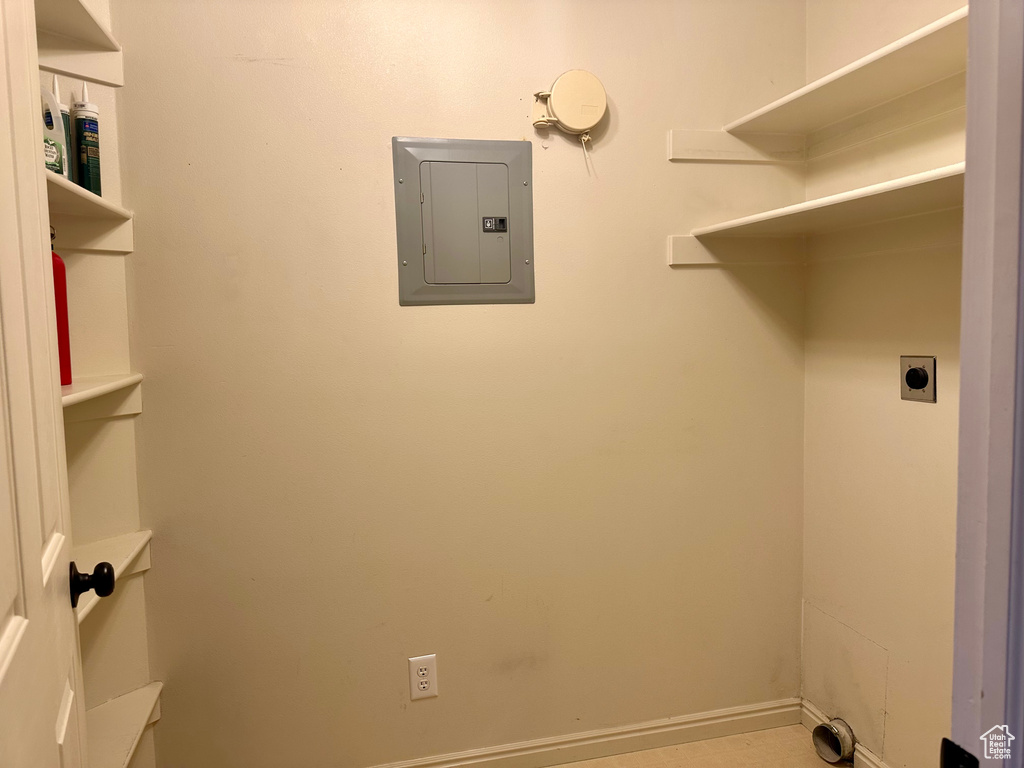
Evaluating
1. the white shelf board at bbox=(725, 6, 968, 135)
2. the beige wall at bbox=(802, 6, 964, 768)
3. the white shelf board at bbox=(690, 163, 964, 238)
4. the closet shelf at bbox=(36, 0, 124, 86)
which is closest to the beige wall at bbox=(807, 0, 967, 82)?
the beige wall at bbox=(802, 6, 964, 768)

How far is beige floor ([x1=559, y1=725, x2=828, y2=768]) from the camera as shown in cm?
191

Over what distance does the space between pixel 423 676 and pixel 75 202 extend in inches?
60.1

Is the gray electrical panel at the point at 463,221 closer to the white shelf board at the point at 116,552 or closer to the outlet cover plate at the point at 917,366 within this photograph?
the white shelf board at the point at 116,552

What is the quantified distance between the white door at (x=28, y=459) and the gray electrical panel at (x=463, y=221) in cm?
101

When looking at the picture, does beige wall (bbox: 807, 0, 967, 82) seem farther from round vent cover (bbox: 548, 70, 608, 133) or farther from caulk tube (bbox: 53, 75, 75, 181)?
caulk tube (bbox: 53, 75, 75, 181)

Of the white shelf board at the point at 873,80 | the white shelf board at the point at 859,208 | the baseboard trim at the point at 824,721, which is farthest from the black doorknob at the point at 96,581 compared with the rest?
the baseboard trim at the point at 824,721

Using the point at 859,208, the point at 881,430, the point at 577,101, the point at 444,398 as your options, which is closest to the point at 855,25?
the point at 859,208

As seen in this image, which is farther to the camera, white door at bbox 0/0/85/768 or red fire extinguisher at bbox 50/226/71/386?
red fire extinguisher at bbox 50/226/71/386

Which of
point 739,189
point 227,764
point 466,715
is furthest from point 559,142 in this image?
point 227,764

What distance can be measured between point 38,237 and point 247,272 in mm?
924

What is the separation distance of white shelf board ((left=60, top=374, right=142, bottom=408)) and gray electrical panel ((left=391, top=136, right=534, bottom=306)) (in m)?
0.72

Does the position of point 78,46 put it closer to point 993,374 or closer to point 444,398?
point 444,398

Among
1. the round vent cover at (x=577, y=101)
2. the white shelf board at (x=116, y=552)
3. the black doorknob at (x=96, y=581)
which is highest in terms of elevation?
the round vent cover at (x=577, y=101)

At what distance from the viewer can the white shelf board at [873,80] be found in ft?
4.15
